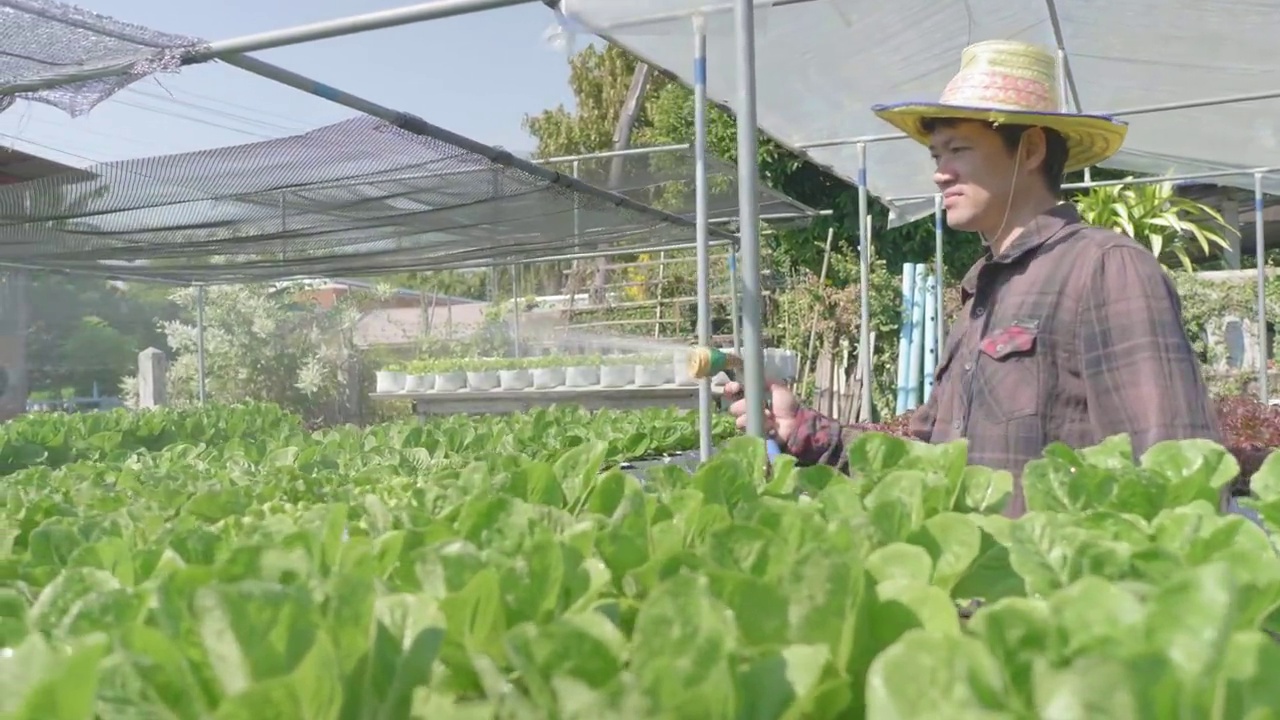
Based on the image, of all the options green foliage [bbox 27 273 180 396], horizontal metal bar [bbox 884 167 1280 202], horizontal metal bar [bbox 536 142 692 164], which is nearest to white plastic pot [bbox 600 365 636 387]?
horizontal metal bar [bbox 536 142 692 164]

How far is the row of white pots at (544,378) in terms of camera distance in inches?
281

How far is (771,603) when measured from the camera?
2.02 ft

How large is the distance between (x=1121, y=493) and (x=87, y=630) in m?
0.92

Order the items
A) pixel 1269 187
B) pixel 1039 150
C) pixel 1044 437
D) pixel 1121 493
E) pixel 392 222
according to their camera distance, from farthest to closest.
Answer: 1. pixel 1269 187
2. pixel 392 222
3. pixel 1039 150
4. pixel 1044 437
5. pixel 1121 493

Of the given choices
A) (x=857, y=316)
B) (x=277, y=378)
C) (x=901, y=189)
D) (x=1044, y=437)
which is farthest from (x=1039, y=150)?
(x=277, y=378)

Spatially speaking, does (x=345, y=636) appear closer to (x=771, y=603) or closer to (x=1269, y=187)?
(x=771, y=603)

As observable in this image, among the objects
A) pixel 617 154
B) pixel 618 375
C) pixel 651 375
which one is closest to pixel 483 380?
pixel 618 375

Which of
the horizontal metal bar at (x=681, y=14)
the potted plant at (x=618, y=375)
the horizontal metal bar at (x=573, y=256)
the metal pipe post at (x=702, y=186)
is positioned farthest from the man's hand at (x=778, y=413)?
the horizontal metal bar at (x=573, y=256)

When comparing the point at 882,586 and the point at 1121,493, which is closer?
the point at 882,586

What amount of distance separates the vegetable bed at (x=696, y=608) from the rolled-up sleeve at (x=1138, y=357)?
24.0 inches

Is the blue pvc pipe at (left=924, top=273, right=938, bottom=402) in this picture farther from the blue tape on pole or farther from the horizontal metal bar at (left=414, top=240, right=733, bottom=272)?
the blue tape on pole

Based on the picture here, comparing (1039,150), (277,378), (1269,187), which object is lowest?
(277,378)

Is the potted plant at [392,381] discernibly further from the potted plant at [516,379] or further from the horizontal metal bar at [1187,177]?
the horizontal metal bar at [1187,177]

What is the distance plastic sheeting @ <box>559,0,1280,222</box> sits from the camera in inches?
182
